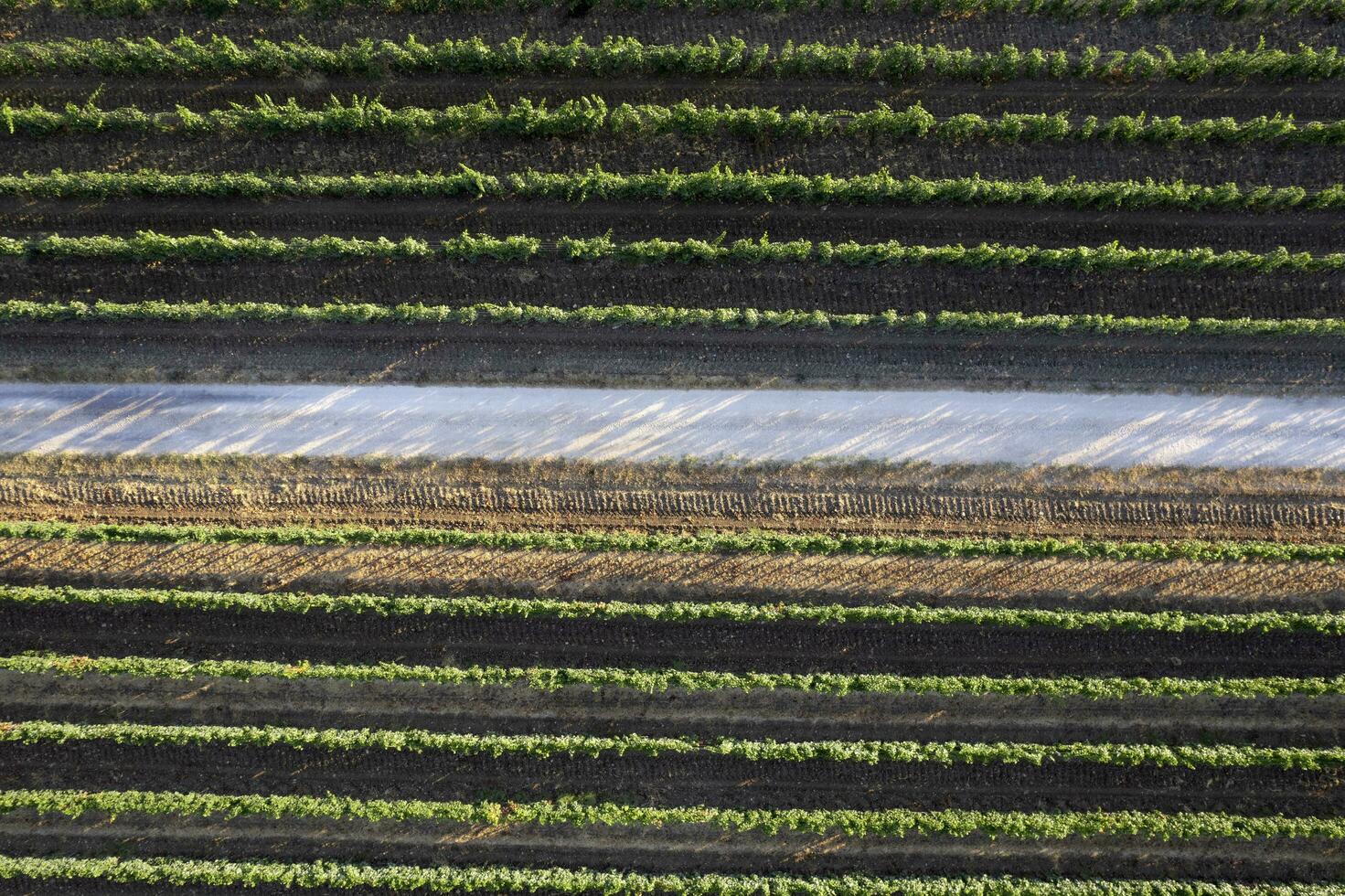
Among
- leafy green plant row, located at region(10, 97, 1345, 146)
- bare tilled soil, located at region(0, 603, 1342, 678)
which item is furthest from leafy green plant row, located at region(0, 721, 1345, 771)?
leafy green plant row, located at region(10, 97, 1345, 146)

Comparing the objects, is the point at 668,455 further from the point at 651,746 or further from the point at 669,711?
the point at 651,746

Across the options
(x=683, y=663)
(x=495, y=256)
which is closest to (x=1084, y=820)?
(x=683, y=663)

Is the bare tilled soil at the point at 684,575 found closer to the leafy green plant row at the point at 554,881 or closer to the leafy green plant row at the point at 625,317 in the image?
the leafy green plant row at the point at 625,317

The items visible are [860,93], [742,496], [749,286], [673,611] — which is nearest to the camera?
[673,611]

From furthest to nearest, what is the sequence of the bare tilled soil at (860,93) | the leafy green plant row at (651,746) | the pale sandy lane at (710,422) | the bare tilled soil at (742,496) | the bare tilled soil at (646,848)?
the bare tilled soil at (860,93), the pale sandy lane at (710,422), the bare tilled soil at (742,496), the bare tilled soil at (646,848), the leafy green plant row at (651,746)

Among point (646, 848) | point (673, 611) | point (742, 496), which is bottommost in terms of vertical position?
point (646, 848)

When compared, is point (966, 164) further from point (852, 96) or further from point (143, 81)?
point (143, 81)

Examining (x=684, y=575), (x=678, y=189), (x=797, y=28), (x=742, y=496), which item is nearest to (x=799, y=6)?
(x=797, y=28)

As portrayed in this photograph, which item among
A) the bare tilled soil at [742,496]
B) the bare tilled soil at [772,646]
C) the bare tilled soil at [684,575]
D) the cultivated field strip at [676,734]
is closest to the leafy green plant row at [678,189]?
the bare tilled soil at [742,496]
